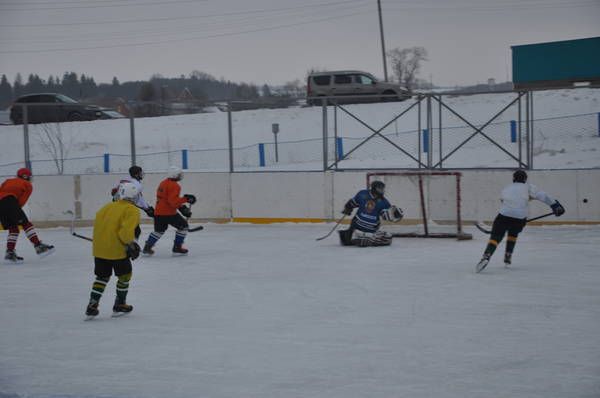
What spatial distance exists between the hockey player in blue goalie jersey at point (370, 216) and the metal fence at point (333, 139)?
306cm

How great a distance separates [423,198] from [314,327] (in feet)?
24.8

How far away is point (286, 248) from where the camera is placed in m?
13.0

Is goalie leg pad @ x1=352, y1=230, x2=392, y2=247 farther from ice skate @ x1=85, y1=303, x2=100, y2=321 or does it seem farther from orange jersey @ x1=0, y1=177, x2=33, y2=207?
ice skate @ x1=85, y1=303, x2=100, y2=321

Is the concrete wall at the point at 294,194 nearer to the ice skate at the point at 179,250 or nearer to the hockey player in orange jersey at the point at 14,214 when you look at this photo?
the ice skate at the point at 179,250

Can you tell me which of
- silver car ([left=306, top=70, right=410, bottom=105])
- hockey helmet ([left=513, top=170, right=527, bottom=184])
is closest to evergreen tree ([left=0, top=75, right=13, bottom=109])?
silver car ([left=306, top=70, right=410, bottom=105])

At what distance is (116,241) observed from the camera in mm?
7926

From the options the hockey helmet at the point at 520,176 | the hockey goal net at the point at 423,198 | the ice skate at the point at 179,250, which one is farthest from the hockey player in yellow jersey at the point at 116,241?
the hockey goal net at the point at 423,198

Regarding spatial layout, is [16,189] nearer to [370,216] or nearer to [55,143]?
[370,216]

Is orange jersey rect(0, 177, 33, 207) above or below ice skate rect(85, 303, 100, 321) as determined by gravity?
above

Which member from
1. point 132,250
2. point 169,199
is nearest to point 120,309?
point 132,250

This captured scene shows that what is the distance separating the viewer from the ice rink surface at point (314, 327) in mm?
5730

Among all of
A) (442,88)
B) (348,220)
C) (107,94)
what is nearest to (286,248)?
(348,220)

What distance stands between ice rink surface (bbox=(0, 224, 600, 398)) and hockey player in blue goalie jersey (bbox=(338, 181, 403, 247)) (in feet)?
1.36

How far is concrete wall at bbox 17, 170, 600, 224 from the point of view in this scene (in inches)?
575
